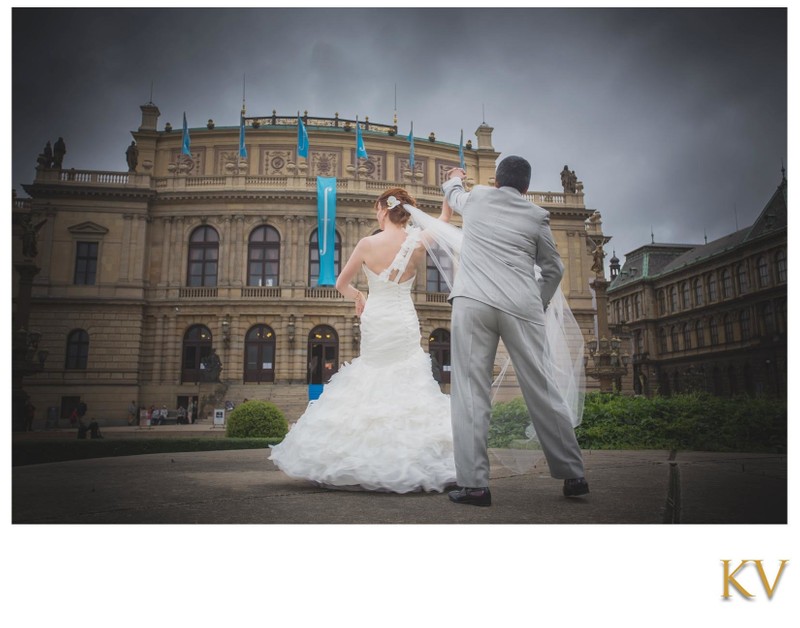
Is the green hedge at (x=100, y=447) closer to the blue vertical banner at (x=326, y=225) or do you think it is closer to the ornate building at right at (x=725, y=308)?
the ornate building at right at (x=725, y=308)

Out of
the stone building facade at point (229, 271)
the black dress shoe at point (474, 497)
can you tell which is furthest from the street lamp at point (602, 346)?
the black dress shoe at point (474, 497)

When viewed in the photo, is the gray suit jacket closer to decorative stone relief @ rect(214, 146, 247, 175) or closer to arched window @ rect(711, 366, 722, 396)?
arched window @ rect(711, 366, 722, 396)

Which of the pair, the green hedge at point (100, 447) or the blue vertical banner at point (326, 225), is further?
the blue vertical banner at point (326, 225)

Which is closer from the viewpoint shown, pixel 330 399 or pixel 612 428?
pixel 330 399

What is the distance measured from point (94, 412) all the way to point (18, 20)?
528 inches

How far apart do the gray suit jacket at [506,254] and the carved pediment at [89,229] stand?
21166mm

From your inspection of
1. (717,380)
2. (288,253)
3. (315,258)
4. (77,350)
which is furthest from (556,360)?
(315,258)

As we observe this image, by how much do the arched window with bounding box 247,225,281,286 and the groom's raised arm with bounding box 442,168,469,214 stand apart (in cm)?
2430

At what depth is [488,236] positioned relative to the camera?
350cm

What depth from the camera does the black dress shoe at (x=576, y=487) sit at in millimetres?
3250

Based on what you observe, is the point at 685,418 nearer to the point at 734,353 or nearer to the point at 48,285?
the point at 734,353

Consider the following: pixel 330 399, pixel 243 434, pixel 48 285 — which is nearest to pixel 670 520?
pixel 330 399

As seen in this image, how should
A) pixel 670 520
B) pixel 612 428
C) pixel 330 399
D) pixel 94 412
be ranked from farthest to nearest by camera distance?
pixel 94 412 < pixel 612 428 < pixel 330 399 < pixel 670 520

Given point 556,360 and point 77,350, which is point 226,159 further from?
point 556,360
